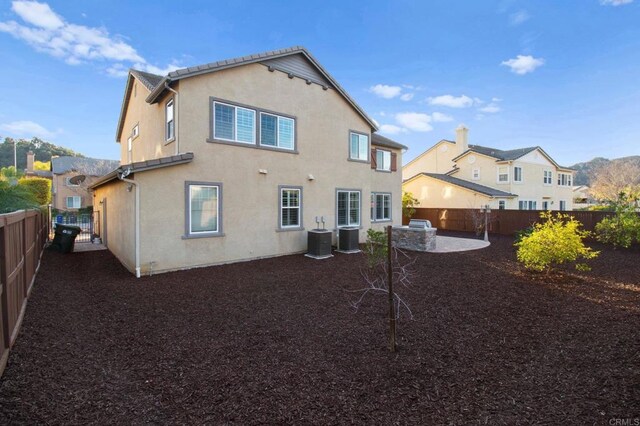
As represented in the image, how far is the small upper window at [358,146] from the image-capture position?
13.8m

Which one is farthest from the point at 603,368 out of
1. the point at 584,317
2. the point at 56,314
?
the point at 56,314

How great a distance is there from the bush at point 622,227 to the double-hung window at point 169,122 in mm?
19347

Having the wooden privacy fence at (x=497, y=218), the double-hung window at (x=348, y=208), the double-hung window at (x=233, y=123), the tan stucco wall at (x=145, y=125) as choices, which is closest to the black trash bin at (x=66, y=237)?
the tan stucco wall at (x=145, y=125)

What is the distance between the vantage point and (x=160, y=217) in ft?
27.8

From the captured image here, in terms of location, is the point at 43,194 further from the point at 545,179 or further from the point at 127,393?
→ the point at 545,179

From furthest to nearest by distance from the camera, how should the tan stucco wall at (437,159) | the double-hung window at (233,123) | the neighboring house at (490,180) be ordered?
1. the tan stucco wall at (437,159)
2. the neighboring house at (490,180)
3. the double-hung window at (233,123)

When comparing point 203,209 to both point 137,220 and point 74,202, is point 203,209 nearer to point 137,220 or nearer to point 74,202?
point 137,220

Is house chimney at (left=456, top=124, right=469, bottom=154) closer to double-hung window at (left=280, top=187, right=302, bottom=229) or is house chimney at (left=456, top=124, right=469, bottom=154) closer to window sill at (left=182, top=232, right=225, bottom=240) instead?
double-hung window at (left=280, top=187, right=302, bottom=229)

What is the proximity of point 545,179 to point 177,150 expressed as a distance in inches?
1365

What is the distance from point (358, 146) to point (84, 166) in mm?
38527

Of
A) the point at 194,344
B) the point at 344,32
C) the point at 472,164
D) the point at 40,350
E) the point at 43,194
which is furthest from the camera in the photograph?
the point at 472,164

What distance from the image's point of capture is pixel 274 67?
11.0 m

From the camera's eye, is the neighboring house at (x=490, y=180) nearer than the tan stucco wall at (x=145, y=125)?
No

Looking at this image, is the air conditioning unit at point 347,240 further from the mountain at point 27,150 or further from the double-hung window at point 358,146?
the mountain at point 27,150
